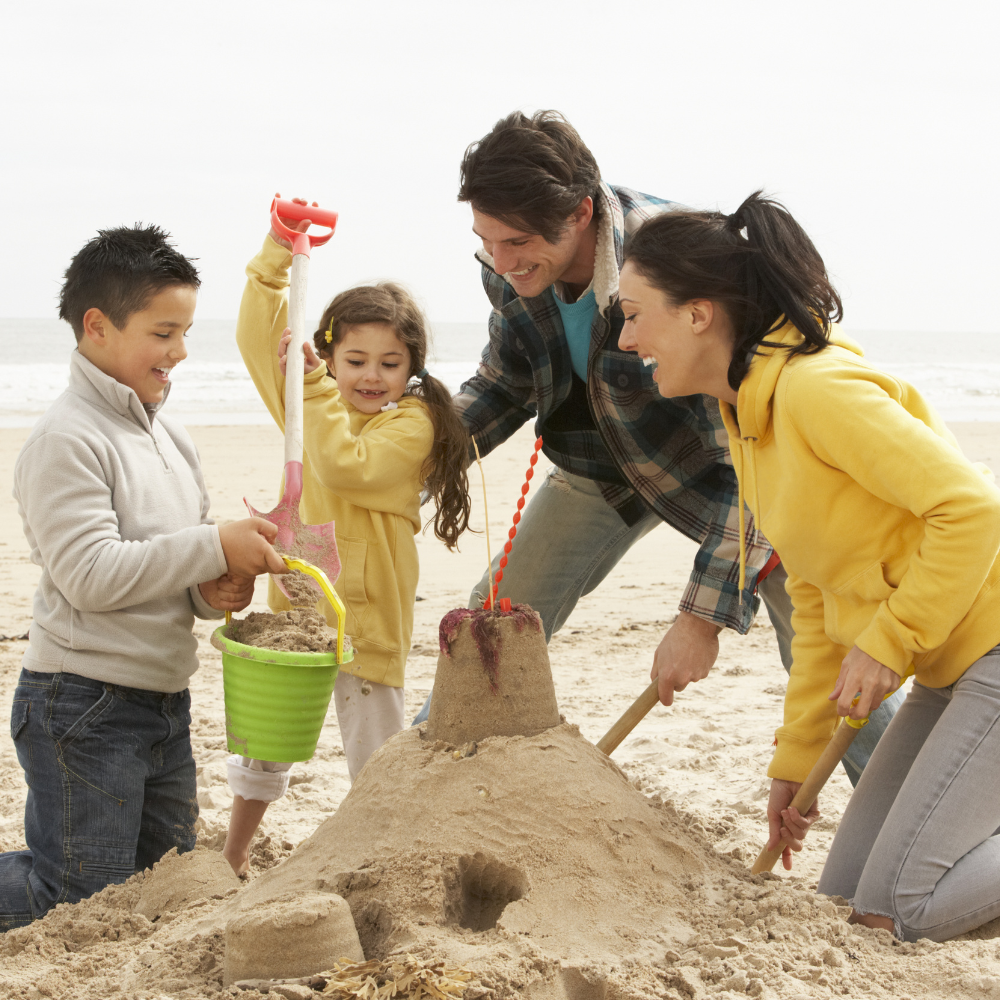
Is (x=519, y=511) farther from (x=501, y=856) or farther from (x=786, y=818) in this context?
(x=786, y=818)

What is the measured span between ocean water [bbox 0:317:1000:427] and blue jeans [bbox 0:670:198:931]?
13.1 ft

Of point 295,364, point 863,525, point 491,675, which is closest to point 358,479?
point 295,364

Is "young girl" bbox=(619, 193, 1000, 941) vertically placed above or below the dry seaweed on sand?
above

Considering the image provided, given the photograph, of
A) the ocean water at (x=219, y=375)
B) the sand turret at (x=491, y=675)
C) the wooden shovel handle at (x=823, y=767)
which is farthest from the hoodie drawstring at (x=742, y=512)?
the ocean water at (x=219, y=375)

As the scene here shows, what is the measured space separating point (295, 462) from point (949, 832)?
173 centimetres

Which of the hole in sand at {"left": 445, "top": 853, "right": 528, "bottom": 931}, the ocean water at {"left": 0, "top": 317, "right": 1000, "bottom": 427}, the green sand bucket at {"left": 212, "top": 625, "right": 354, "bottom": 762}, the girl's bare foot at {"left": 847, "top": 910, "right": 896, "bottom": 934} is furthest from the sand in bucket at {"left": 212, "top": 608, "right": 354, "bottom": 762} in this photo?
the ocean water at {"left": 0, "top": 317, "right": 1000, "bottom": 427}

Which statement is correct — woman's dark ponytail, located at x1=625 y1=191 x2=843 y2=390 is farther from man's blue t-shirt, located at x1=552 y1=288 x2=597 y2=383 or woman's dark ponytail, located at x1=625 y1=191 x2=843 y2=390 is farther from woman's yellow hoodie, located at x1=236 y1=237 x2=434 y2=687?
woman's yellow hoodie, located at x1=236 y1=237 x2=434 y2=687

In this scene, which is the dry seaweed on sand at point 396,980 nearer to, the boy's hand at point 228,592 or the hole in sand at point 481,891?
the hole in sand at point 481,891

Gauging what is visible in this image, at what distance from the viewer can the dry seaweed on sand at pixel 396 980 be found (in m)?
1.67

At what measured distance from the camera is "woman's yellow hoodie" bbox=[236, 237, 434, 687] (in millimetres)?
2967

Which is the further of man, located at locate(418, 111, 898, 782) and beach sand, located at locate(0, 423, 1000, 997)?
man, located at locate(418, 111, 898, 782)

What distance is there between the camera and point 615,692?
4.71 m

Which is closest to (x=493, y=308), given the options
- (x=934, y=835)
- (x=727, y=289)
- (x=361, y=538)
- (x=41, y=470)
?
(x=361, y=538)

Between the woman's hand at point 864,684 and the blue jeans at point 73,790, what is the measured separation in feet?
5.70
